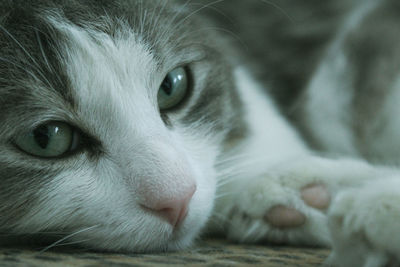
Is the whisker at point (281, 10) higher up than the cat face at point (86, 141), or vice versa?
the whisker at point (281, 10)

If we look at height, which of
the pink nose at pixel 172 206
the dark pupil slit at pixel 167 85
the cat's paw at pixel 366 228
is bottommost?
the cat's paw at pixel 366 228

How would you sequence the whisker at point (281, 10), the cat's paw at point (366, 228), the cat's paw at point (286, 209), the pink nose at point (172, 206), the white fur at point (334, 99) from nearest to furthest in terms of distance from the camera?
the cat's paw at point (366, 228), the pink nose at point (172, 206), the cat's paw at point (286, 209), the white fur at point (334, 99), the whisker at point (281, 10)

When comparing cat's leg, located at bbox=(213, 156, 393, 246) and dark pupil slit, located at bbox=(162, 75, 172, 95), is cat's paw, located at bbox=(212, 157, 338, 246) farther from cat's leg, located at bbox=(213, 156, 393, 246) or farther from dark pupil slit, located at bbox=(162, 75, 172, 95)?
dark pupil slit, located at bbox=(162, 75, 172, 95)

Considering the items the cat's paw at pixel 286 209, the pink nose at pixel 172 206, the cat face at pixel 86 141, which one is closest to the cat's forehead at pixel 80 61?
the cat face at pixel 86 141

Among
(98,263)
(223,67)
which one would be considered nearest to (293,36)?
(223,67)

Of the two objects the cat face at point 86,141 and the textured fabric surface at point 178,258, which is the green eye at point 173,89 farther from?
the textured fabric surface at point 178,258

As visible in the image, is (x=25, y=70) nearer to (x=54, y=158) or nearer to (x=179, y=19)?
(x=54, y=158)
